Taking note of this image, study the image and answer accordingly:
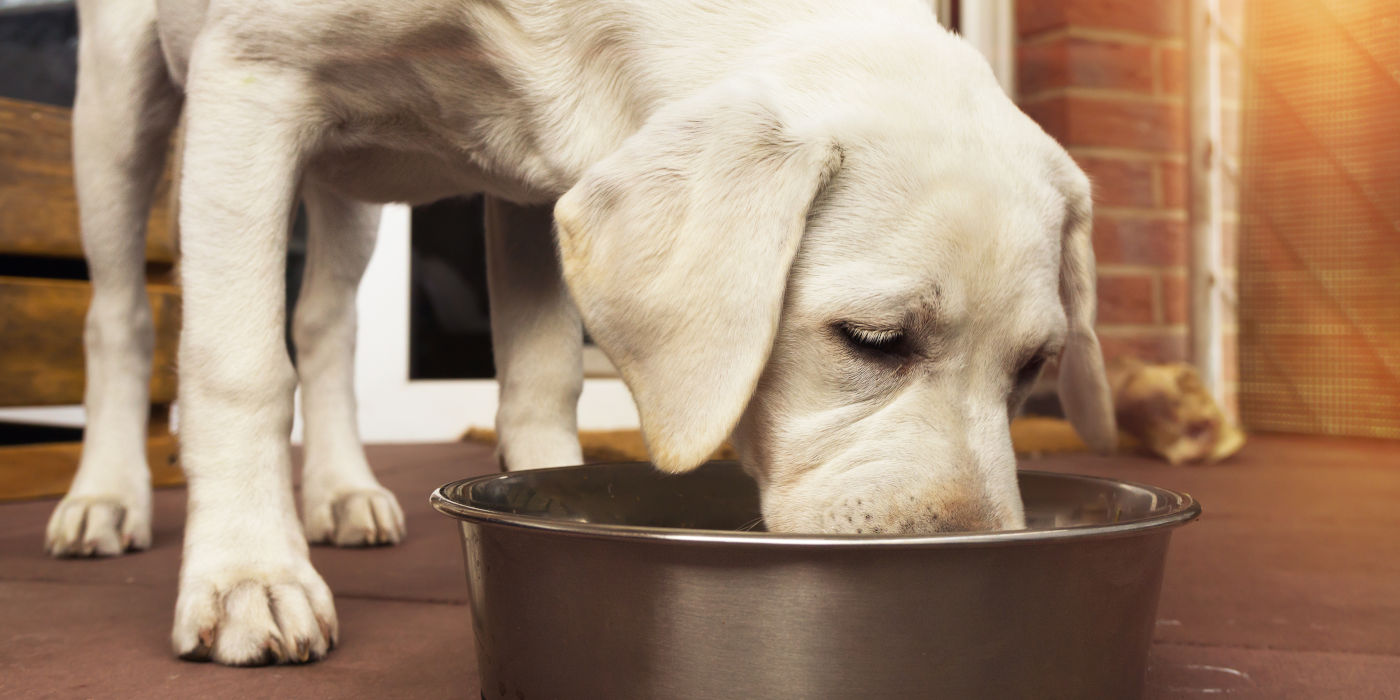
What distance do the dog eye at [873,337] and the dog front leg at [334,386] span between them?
1243mm

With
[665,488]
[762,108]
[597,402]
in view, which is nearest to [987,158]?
[762,108]

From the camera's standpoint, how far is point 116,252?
7.27 ft

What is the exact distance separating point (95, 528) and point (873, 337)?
5.03ft

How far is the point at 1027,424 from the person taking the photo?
13.9ft

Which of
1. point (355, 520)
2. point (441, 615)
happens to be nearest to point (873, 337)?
point (441, 615)

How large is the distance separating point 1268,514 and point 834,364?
1860mm

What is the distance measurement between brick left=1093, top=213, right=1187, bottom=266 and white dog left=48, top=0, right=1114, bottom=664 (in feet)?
10.3

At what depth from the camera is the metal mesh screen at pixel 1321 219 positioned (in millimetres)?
4617

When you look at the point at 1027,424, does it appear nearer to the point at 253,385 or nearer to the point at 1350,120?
the point at 1350,120

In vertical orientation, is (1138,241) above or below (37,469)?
above

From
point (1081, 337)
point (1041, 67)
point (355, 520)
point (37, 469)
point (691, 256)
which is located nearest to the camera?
point (691, 256)

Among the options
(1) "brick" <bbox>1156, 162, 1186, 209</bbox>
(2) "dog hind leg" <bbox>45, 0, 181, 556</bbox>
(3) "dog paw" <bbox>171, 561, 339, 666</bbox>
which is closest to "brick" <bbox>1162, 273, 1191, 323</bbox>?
(1) "brick" <bbox>1156, 162, 1186, 209</bbox>

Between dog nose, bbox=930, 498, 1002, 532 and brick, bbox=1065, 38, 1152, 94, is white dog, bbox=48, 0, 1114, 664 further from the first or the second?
brick, bbox=1065, 38, 1152, 94

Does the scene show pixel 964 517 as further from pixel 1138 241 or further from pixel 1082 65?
pixel 1138 241
